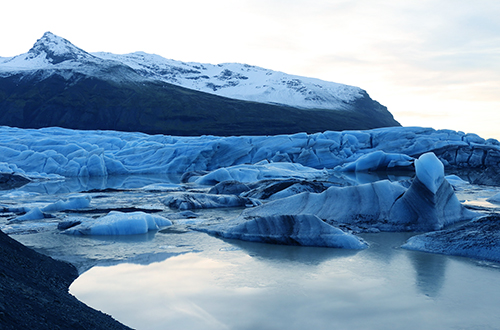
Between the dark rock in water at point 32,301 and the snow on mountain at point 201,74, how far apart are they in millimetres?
77701

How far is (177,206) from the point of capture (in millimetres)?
8852

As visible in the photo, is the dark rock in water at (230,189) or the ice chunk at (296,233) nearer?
the ice chunk at (296,233)

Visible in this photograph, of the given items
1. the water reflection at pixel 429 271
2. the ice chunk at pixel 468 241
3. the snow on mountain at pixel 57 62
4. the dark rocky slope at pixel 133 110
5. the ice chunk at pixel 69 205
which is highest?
the snow on mountain at pixel 57 62

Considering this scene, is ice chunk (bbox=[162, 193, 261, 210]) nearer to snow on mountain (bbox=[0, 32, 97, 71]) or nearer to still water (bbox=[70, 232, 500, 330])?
still water (bbox=[70, 232, 500, 330])

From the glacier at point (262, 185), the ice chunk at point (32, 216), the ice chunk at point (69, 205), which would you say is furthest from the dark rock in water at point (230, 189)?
the ice chunk at point (32, 216)

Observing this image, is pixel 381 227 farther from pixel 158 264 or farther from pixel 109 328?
pixel 109 328

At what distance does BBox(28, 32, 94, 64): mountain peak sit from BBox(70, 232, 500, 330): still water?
284 feet

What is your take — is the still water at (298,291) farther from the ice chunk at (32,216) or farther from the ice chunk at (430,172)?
the ice chunk at (32,216)

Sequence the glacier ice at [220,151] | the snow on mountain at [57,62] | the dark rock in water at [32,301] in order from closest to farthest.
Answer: the dark rock in water at [32,301] < the glacier ice at [220,151] < the snow on mountain at [57,62]

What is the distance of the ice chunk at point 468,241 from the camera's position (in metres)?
4.60

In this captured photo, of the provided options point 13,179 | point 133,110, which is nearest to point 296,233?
point 13,179

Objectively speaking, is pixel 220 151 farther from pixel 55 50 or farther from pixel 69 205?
pixel 55 50

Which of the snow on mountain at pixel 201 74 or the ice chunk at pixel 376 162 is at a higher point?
the snow on mountain at pixel 201 74

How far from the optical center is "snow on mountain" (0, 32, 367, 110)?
262 ft
